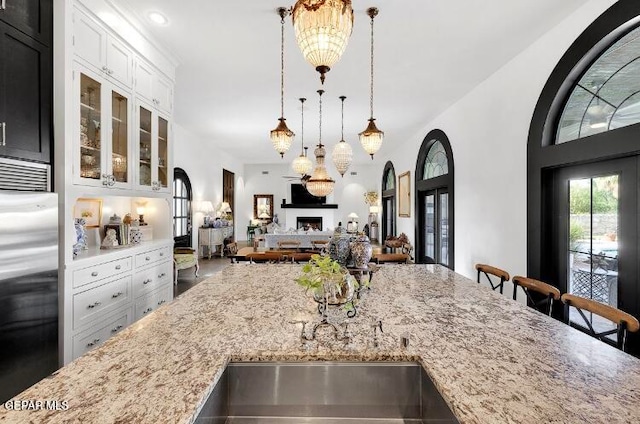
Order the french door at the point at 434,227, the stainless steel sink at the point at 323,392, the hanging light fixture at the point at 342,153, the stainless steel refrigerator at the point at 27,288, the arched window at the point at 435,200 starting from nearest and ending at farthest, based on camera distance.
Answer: the stainless steel sink at the point at 323,392 < the stainless steel refrigerator at the point at 27,288 < the hanging light fixture at the point at 342,153 < the arched window at the point at 435,200 < the french door at the point at 434,227

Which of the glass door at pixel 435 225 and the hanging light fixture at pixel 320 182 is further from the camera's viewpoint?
the glass door at pixel 435 225

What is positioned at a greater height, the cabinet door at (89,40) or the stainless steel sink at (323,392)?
the cabinet door at (89,40)

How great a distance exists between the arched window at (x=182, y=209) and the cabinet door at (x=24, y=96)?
4.44 m

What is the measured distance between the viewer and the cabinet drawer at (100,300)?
2197mm

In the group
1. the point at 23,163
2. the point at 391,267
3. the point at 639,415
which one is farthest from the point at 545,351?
the point at 23,163

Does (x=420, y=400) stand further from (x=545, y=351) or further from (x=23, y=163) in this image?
(x=23, y=163)

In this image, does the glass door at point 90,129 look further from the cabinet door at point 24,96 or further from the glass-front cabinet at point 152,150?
the glass-front cabinet at point 152,150

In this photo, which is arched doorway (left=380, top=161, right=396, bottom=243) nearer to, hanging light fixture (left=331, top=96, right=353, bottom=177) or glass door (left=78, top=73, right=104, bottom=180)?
hanging light fixture (left=331, top=96, right=353, bottom=177)

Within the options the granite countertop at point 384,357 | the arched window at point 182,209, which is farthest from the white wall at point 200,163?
the granite countertop at point 384,357

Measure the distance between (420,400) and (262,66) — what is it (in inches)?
133

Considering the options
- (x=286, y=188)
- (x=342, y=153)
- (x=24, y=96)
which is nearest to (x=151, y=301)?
(x=24, y=96)

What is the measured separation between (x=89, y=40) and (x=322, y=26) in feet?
6.24

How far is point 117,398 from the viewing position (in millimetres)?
834

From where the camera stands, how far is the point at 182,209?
22.3 ft
